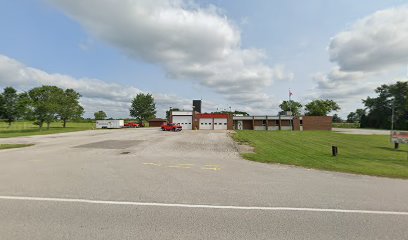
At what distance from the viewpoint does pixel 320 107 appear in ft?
317

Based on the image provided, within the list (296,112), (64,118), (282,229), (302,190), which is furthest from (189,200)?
(296,112)

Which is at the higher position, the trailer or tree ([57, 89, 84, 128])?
tree ([57, 89, 84, 128])

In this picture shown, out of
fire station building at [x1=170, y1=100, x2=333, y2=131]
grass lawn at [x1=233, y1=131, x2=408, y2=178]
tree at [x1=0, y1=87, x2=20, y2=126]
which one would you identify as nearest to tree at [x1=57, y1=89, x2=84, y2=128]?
tree at [x1=0, y1=87, x2=20, y2=126]

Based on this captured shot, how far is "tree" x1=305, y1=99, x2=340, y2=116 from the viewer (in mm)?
95562

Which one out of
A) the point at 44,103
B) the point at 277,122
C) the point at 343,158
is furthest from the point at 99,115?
the point at 343,158

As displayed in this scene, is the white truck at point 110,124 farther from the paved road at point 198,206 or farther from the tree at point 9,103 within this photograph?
the paved road at point 198,206

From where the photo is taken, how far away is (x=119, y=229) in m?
4.05

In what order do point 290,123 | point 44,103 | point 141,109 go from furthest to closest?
point 141,109 → point 290,123 → point 44,103

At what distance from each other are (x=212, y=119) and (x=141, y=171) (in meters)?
51.5

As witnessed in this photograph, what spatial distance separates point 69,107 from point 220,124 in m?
44.3

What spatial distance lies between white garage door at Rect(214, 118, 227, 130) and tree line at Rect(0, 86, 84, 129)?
40017mm

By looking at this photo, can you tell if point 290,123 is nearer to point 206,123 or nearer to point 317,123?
point 317,123

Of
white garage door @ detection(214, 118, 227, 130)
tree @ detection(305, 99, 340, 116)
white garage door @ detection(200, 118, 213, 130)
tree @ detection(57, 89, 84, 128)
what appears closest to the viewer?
white garage door @ detection(200, 118, 213, 130)

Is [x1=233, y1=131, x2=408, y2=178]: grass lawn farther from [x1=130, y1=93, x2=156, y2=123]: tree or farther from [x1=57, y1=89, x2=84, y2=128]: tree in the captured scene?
[x1=130, y1=93, x2=156, y2=123]: tree
